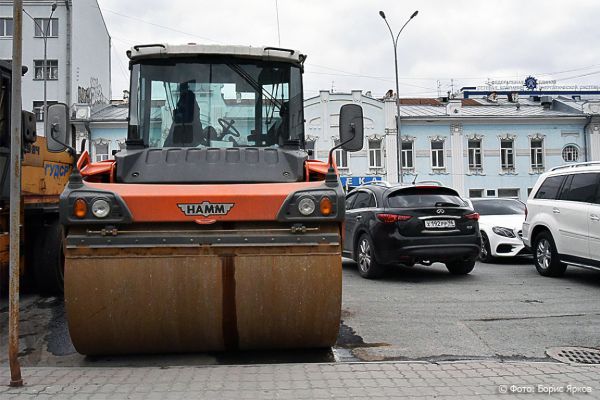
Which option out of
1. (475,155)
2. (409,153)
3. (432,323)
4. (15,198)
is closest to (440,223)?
(432,323)

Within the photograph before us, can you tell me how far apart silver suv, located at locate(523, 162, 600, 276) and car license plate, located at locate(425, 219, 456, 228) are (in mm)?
1623

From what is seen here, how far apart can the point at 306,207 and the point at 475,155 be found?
120 ft

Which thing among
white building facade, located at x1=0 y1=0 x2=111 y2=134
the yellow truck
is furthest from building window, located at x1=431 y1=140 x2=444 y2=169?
the yellow truck

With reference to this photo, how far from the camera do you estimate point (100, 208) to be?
469cm

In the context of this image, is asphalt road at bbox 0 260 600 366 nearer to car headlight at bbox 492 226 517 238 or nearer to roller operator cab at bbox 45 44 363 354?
roller operator cab at bbox 45 44 363 354

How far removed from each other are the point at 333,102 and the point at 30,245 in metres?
31.1

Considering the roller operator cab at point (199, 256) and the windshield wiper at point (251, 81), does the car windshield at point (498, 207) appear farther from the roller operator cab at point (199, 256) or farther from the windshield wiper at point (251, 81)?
the roller operator cab at point (199, 256)

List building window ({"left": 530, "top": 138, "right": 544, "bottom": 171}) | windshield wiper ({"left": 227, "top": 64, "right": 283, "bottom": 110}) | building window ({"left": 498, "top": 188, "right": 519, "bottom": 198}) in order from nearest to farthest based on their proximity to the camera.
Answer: windshield wiper ({"left": 227, "top": 64, "right": 283, "bottom": 110}), building window ({"left": 498, "top": 188, "right": 519, "bottom": 198}), building window ({"left": 530, "top": 138, "right": 544, "bottom": 171})

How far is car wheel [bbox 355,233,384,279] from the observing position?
10156mm

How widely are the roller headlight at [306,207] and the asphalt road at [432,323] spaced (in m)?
1.47

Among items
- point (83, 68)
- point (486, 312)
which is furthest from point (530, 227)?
point (83, 68)

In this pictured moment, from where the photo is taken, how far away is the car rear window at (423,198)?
9.99 meters

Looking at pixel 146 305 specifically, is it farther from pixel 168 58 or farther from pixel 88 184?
pixel 168 58

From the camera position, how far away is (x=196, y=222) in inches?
187
